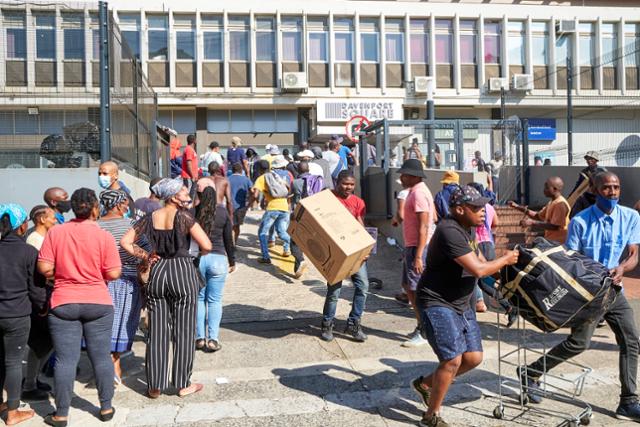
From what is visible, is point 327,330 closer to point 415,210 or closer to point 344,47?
point 415,210

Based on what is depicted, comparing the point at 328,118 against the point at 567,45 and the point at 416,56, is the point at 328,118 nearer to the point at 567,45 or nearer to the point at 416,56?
the point at 416,56

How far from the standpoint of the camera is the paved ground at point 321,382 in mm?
4824

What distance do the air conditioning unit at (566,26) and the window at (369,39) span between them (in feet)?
27.7

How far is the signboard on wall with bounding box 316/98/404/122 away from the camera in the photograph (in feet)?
89.8

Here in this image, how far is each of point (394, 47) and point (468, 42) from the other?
11.5 ft

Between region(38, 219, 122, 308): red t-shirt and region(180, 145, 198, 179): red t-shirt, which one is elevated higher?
region(180, 145, 198, 179): red t-shirt

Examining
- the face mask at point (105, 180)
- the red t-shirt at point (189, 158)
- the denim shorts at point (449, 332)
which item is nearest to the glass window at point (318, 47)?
the red t-shirt at point (189, 158)

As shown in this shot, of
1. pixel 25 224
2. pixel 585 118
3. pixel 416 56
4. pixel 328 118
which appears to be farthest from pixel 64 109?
pixel 416 56

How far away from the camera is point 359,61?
27.7 meters

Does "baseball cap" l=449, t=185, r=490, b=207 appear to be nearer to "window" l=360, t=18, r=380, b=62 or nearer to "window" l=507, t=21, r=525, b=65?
"window" l=360, t=18, r=380, b=62

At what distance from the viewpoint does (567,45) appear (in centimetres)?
2925

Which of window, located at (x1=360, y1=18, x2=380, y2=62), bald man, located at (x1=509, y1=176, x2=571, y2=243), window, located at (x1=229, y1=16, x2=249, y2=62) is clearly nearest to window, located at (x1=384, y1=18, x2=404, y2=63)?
window, located at (x1=360, y1=18, x2=380, y2=62)

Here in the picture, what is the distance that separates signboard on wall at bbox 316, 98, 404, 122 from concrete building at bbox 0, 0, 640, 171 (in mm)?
44

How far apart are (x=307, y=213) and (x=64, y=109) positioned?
407cm
